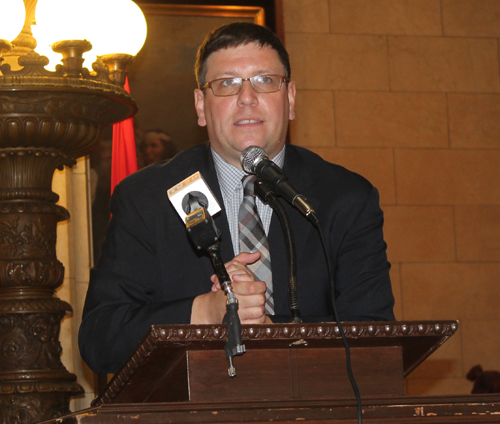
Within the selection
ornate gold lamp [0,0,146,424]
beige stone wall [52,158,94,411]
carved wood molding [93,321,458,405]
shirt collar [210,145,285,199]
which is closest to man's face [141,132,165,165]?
beige stone wall [52,158,94,411]

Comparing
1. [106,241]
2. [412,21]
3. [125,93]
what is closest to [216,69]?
[106,241]

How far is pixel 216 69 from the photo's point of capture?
105 inches

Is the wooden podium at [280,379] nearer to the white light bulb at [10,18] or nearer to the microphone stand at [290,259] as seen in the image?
the microphone stand at [290,259]

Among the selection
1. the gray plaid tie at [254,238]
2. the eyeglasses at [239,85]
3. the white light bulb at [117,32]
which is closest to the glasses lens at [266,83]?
the eyeglasses at [239,85]

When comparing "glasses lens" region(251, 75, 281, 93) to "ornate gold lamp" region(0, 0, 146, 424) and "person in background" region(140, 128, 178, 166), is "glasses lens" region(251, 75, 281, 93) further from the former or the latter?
"person in background" region(140, 128, 178, 166)

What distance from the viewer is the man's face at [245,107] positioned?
8.59ft

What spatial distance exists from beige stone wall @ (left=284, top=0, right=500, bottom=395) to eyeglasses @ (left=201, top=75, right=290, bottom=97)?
2.73 m

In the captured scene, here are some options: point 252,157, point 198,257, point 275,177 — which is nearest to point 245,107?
point 198,257

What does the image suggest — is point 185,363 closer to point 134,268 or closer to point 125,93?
point 134,268

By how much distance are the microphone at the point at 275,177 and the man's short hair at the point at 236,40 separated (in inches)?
33.7

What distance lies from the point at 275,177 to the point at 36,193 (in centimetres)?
226

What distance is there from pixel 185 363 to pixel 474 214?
14.5ft

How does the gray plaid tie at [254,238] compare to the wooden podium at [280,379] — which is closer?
the wooden podium at [280,379]

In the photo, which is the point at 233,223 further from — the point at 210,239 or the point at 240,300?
the point at 210,239
